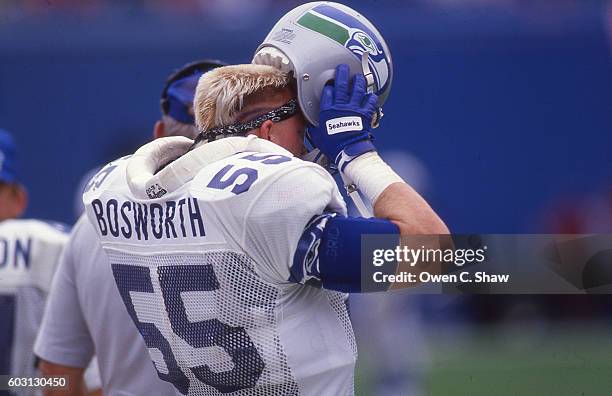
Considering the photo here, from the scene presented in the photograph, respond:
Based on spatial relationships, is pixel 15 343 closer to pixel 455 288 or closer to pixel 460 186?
pixel 455 288

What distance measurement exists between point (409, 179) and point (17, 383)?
344 cm

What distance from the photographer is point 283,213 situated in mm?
1585

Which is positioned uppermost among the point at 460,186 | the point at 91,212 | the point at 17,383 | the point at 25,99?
the point at 25,99

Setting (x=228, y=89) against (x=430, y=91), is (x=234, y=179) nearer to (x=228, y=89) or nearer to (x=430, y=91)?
(x=228, y=89)

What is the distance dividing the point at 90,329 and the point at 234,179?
3.32ft

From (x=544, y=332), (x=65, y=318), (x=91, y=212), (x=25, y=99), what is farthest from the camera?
(x=544, y=332)

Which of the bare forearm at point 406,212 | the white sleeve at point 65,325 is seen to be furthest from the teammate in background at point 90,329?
the bare forearm at point 406,212

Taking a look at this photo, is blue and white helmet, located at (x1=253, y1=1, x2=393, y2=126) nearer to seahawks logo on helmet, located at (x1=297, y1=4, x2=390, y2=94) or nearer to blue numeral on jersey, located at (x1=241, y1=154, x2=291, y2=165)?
seahawks logo on helmet, located at (x1=297, y1=4, x2=390, y2=94)

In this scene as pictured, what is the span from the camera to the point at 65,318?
253 cm

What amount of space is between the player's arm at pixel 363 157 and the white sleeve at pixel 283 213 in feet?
0.42

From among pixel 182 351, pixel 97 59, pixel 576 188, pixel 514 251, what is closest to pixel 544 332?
pixel 576 188

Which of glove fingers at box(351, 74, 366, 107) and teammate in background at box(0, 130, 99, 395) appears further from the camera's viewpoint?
teammate in background at box(0, 130, 99, 395)

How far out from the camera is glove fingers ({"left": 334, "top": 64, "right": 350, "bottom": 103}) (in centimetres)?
184

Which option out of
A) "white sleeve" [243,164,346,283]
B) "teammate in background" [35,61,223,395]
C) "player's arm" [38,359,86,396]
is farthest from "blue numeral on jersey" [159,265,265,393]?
"player's arm" [38,359,86,396]
